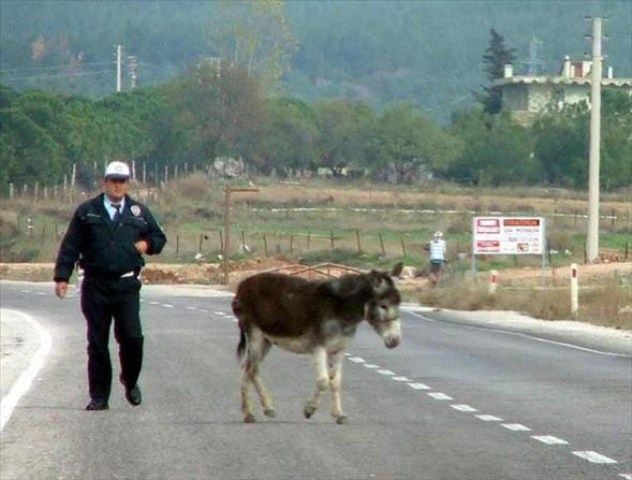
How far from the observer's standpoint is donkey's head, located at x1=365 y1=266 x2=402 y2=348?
35.1ft

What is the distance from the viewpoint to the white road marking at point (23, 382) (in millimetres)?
19719

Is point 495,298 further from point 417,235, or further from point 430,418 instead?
point 417,235

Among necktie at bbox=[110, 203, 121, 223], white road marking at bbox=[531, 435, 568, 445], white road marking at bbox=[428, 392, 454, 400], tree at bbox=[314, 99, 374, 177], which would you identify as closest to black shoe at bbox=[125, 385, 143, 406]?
necktie at bbox=[110, 203, 121, 223]

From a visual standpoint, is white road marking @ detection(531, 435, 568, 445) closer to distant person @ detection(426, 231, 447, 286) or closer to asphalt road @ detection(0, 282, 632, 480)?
asphalt road @ detection(0, 282, 632, 480)

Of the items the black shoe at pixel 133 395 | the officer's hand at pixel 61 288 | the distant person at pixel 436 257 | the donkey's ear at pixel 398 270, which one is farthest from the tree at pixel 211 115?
the donkey's ear at pixel 398 270

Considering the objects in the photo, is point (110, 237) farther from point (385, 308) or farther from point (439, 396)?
point (439, 396)

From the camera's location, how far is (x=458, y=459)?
15797mm

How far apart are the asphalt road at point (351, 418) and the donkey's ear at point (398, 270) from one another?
411 centimetres

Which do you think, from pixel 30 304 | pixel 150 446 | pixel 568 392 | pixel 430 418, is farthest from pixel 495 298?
pixel 150 446

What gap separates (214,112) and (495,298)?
103801 mm

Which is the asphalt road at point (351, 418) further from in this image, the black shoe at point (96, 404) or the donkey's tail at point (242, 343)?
the donkey's tail at point (242, 343)

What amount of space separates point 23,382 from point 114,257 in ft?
38.4

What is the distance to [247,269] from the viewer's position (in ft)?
186

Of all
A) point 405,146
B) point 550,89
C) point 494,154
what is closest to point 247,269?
point 494,154
